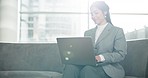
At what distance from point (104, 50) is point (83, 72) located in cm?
31

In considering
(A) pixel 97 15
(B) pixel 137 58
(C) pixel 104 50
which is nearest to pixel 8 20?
(A) pixel 97 15

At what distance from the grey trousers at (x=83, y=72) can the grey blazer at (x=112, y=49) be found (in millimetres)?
49

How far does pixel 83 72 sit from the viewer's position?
1.94 m

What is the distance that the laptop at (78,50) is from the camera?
1.81 m

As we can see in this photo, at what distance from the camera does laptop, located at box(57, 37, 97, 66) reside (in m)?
1.81

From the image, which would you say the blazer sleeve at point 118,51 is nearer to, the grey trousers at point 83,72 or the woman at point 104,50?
the woman at point 104,50

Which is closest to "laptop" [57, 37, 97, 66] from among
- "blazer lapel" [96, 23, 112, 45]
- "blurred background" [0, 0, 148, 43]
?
"blazer lapel" [96, 23, 112, 45]

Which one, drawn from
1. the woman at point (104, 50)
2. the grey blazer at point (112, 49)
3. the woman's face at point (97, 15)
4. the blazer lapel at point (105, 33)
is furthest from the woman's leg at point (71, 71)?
the woman's face at point (97, 15)

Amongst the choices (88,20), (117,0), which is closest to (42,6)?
(88,20)

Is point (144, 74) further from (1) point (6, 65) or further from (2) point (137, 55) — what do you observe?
(1) point (6, 65)

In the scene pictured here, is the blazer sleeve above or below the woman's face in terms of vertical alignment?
below

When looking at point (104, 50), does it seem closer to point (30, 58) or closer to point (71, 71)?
point (71, 71)

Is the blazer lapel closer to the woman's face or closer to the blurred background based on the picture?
the woman's face

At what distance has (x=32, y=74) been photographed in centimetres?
239
